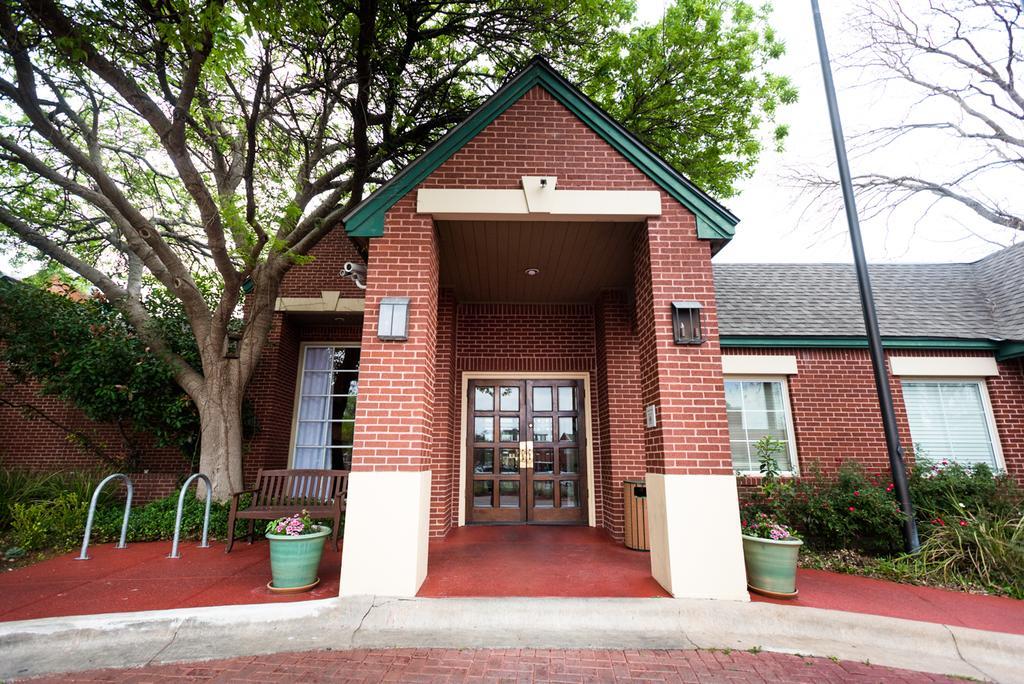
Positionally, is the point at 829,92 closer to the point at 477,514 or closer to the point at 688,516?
the point at 688,516

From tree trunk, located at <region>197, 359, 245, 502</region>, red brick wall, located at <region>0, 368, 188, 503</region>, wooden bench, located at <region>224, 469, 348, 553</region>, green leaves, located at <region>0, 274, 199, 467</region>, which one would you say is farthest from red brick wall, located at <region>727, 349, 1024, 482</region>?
red brick wall, located at <region>0, 368, 188, 503</region>

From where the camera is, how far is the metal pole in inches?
211

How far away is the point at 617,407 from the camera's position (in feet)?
22.2

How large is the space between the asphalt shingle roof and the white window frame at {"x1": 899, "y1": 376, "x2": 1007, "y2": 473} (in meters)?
0.68

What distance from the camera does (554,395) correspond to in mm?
7551

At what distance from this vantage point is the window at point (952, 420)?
7.01m

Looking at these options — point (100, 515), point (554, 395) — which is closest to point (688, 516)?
point (554, 395)

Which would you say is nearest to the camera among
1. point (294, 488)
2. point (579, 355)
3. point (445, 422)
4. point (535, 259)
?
point (535, 259)

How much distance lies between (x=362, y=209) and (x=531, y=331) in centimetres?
368

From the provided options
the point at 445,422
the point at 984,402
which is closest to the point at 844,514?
the point at 984,402

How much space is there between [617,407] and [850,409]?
361 cm

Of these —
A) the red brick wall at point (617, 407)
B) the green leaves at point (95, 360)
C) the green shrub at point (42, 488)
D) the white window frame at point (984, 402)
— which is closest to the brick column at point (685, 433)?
the red brick wall at point (617, 407)

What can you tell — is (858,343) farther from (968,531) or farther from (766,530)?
(766,530)

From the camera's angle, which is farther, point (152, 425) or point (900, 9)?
point (900, 9)
